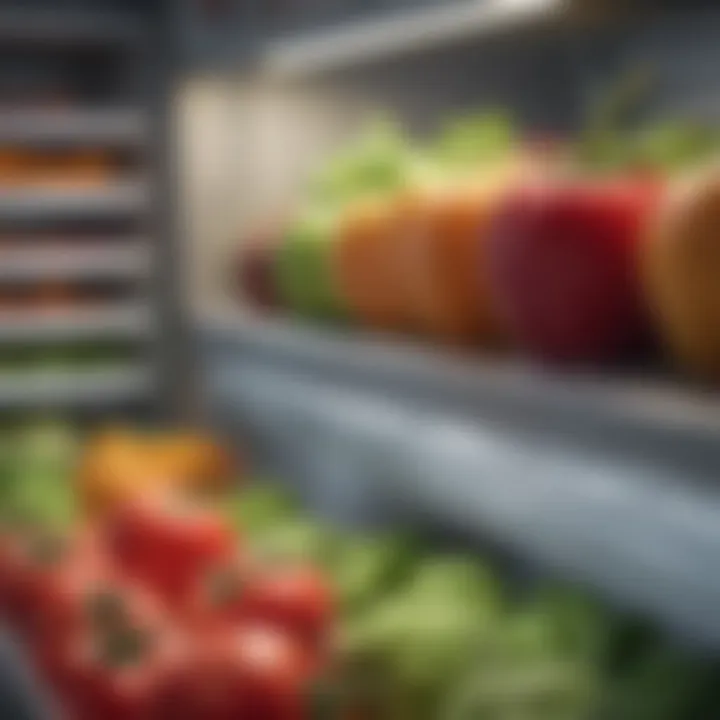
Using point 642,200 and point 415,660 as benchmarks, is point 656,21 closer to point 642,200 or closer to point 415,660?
point 642,200

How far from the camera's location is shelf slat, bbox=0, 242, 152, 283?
232 centimetres

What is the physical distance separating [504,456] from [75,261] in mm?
898

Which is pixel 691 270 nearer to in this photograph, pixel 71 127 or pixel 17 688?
pixel 17 688

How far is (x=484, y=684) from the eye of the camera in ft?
4.11

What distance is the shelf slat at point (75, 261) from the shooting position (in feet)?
7.62

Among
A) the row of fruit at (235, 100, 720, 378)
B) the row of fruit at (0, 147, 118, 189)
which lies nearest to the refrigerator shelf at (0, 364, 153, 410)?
the row of fruit at (0, 147, 118, 189)

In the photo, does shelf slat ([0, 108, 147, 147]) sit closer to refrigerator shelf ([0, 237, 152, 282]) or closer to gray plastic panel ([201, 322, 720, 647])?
refrigerator shelf ([0, 237, 152, 282])

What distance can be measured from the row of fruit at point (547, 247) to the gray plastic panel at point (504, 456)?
0.04 meters

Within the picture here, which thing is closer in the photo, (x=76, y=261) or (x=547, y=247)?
(x=547, y=247)

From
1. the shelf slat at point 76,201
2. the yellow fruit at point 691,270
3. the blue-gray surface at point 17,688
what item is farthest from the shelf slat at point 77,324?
the yellow fruit at point 691,270

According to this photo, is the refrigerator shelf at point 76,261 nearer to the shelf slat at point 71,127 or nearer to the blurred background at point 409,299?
the blurred background at point 409,299

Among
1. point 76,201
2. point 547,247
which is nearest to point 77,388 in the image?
point 76,201

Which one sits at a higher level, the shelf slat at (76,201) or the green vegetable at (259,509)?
the shelf slat at (76,201)

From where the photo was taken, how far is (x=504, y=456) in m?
1.64
